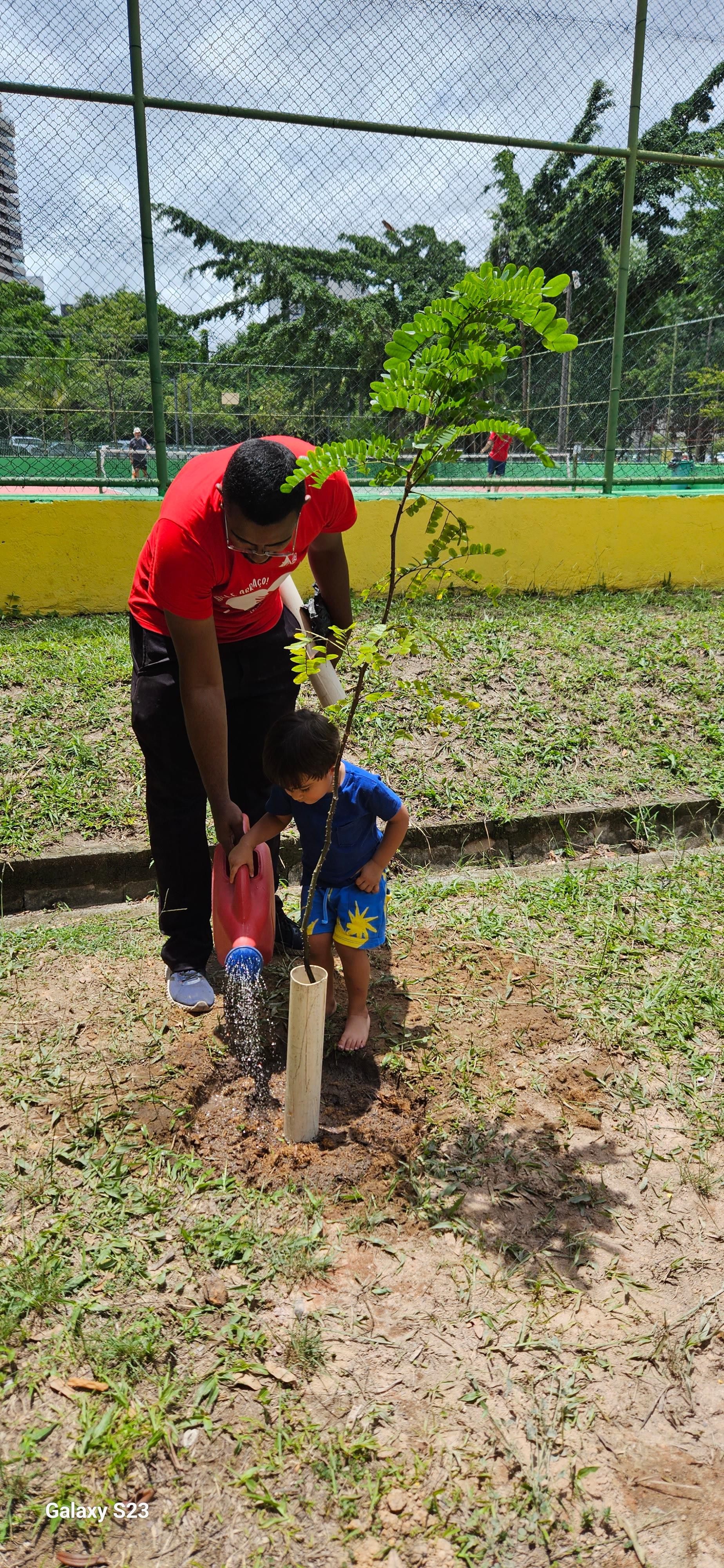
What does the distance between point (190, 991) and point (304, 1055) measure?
2.37 feet

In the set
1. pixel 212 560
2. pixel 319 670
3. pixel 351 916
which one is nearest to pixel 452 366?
pixel 212 560

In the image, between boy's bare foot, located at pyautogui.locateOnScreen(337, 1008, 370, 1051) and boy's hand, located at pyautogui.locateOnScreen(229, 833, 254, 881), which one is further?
boy's bare foot, located at pyautogui.locateOnScreen(337, 1008, 370, 1051)

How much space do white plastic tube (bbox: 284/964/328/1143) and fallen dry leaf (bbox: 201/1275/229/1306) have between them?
1.41ft

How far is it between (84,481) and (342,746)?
13.0 feet

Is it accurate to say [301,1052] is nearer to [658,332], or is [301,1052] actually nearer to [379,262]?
[379,262]

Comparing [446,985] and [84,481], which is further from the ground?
[84,481]

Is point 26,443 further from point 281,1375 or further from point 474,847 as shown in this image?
point 281,1375

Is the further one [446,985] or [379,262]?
[379,262]

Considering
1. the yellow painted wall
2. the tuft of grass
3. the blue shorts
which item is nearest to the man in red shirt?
the blue shorts

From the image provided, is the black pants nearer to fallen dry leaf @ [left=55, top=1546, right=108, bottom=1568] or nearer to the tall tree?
fallen dry leaf @ [left=55, top=1546, right=108, bottom=1568]

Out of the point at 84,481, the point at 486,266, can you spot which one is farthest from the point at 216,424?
the point at 486,266

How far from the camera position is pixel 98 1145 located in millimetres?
2334

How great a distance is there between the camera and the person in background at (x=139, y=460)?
556 cm

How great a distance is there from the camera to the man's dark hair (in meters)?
2.08
